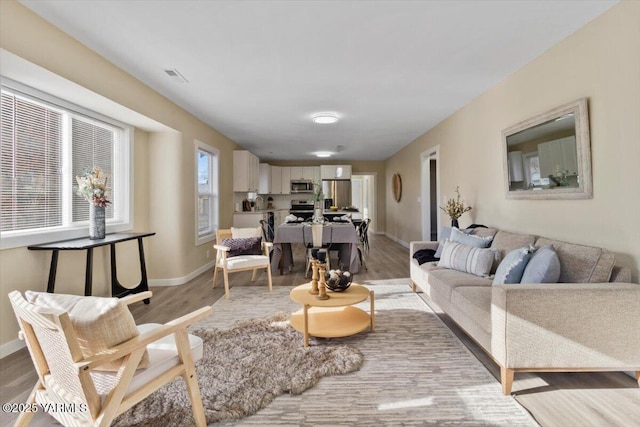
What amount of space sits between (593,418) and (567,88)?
2.44 m

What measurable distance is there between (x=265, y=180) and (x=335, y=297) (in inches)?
266

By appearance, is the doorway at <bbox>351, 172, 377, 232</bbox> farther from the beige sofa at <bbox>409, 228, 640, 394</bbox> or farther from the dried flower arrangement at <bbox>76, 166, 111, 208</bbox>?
the beige sofa at <bbox>409, 228, 640, 394</bbox>

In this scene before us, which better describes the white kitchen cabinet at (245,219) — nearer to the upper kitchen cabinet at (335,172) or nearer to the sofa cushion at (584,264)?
the upper kitchen cabinet at (335,172)

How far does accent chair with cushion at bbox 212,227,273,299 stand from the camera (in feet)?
12.5

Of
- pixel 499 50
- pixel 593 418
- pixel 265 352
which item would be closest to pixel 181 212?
pixel 265 352

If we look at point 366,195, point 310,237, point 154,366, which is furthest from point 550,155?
point 366,195

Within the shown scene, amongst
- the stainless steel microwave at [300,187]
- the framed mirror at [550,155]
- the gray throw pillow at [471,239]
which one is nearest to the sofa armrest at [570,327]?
the framed mirror at [550,155]

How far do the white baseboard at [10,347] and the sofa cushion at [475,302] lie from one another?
3561 mm

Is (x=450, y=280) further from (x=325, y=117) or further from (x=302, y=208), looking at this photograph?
(x=302, y=208)

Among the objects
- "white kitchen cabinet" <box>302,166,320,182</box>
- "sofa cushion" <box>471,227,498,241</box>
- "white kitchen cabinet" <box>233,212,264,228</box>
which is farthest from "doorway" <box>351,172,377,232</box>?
"sofa cushion" <box>471,227,498,241</box>

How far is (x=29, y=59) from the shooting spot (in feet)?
6.94

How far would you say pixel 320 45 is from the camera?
257 cm

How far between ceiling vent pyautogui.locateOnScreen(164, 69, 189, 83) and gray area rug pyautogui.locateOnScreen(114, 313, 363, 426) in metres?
2.59

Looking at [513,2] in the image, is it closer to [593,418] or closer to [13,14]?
[593,418]
